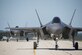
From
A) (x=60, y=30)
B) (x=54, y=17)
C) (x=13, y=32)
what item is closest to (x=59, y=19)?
(x=54, y=17)

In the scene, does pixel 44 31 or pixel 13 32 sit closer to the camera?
pixel 44 31

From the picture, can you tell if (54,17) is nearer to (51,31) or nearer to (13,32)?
(51,31)

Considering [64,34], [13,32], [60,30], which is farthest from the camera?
[13,32]

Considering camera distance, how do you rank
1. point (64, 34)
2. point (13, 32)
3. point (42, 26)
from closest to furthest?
point (64, 34) < point (42, 26) < point (13, 32)

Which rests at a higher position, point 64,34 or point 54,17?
point 54,17

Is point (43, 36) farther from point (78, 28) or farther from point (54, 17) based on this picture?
point (78, 28)

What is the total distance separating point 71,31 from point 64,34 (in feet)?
3.33

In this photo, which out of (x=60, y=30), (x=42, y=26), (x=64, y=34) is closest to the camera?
(x=60, y=30)

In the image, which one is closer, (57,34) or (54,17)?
(57,34)

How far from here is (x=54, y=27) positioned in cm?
2180

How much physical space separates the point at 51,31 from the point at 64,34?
1.60 metres

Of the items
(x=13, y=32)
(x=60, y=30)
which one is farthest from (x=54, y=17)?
(x=13, y=32)

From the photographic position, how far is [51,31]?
22031 mm

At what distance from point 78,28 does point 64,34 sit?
3.05 metres
